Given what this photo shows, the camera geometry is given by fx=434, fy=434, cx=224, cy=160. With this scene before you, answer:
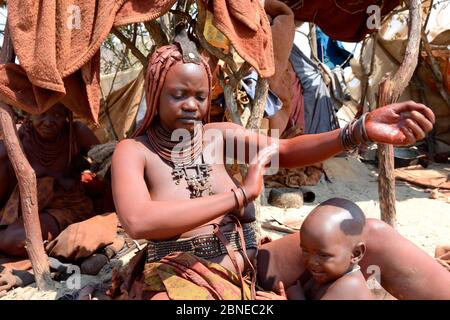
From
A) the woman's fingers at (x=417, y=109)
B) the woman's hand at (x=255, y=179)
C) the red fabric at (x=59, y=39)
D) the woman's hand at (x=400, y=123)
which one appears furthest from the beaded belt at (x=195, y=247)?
the red fabric at (x=59, y=39)

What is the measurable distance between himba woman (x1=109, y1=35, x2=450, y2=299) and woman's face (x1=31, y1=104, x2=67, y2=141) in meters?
1.61

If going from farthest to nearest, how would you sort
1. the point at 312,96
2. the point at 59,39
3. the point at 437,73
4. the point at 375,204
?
the point at 437,73
the point at 312,96
the point at 375,204
the point at 59,39

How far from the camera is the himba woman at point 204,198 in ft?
5.47

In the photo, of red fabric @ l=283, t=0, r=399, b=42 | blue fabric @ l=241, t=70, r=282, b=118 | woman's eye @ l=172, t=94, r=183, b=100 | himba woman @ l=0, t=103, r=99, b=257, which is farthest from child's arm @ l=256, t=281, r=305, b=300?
red fabric @ l=283, t=0, r=399, b=42

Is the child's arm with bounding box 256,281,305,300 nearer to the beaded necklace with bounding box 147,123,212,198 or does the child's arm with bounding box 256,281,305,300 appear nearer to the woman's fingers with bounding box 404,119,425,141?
the beaded necklace with bounding box 147,123,212,198

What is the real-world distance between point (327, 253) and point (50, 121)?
2.48 metres

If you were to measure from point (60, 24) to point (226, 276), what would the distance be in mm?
1706

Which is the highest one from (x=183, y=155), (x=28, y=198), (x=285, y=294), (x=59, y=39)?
(x=59, y=39)

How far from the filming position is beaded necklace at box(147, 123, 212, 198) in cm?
194

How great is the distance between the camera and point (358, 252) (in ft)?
5.75

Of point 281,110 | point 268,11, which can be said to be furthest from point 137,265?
point 281,110

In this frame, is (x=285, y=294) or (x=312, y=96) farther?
(x=312, y=96)

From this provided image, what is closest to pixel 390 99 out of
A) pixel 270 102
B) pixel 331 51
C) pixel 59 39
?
pixel 270 102

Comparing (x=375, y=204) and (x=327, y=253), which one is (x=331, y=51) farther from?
(x=327, y=253)
